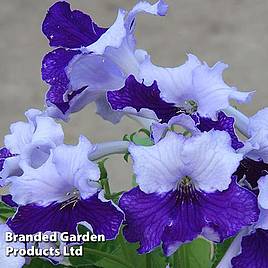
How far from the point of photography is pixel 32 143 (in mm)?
588

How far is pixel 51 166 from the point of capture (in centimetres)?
56

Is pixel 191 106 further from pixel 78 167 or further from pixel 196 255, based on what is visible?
pixel 196 255

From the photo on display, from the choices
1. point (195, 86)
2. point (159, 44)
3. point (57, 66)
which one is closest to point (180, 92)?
point (195, 86)

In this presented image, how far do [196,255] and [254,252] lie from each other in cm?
16

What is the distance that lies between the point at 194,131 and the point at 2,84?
1.87 metres

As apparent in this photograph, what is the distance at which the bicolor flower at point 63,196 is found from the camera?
1.81 feet

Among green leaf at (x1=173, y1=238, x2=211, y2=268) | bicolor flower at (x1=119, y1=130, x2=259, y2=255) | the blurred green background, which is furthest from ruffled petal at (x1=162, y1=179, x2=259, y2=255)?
the blurred green background

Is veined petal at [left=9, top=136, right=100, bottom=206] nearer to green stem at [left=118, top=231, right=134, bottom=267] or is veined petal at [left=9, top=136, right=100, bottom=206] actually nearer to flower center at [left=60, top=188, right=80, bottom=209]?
flower center at [left=60, top=188, right=80, bottom=209]

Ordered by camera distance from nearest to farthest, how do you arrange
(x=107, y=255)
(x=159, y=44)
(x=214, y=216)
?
1. (x=214, y=216)
2. (x=107, y=255)
3. (x=159, y=44)

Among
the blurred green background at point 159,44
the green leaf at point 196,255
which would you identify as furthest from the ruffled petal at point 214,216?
the blurred green background at point 159,44

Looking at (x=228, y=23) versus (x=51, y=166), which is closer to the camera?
(x=51, y=166)

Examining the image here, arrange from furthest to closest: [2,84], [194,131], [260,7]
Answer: [260,7] < [2,84] < [194,131]

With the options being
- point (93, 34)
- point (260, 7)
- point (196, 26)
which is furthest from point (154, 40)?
point (93, 34)

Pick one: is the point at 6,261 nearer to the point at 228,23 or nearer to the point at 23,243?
the point at 23,243
